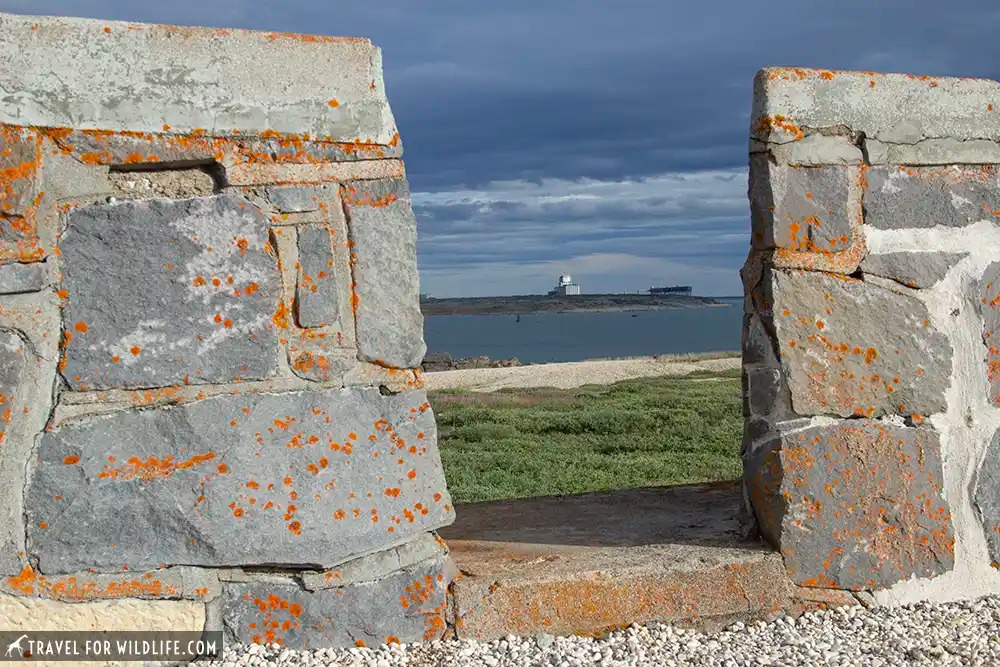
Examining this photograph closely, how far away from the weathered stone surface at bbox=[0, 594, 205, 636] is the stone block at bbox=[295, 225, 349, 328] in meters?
0.97

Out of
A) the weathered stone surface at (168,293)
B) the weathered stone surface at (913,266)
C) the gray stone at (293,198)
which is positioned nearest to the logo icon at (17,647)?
the weathered stone surface at (168,293)

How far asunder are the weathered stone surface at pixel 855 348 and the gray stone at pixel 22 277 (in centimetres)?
236

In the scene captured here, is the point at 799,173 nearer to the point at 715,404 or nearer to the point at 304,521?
the point at 304,521

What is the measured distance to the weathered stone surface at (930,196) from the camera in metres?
3.63

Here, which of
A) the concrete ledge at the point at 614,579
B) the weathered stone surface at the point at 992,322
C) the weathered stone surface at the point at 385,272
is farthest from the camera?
the weathered stone surface at the point at 992,322

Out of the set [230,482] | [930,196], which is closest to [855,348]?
[930,196]

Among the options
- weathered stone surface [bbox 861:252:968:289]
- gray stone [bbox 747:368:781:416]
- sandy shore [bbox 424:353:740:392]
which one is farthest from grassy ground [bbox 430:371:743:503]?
sandy shore [bbox 424:353:740:392]

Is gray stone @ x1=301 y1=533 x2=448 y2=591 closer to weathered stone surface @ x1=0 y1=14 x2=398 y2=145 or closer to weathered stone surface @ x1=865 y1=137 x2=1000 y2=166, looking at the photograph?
weathered stone surface @ x1=0 y1=14 x2=398 y2=145

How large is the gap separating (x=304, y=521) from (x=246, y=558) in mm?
207

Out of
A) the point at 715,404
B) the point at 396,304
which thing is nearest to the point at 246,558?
the point at 396,304

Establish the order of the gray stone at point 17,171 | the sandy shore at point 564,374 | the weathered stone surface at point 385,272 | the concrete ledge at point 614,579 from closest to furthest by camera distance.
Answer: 1. the gray stone at point 17,171
2. the weathered stone surface at point 385,272
3. the concrete ledge at point 614,579
4. the sandy shore at point 564,374

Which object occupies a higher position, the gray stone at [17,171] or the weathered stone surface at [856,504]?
the gray stone at [17,171]

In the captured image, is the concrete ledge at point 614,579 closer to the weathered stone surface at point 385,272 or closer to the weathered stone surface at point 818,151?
the weathered stone surface at point 385,272

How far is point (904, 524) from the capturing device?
12.0 feet
